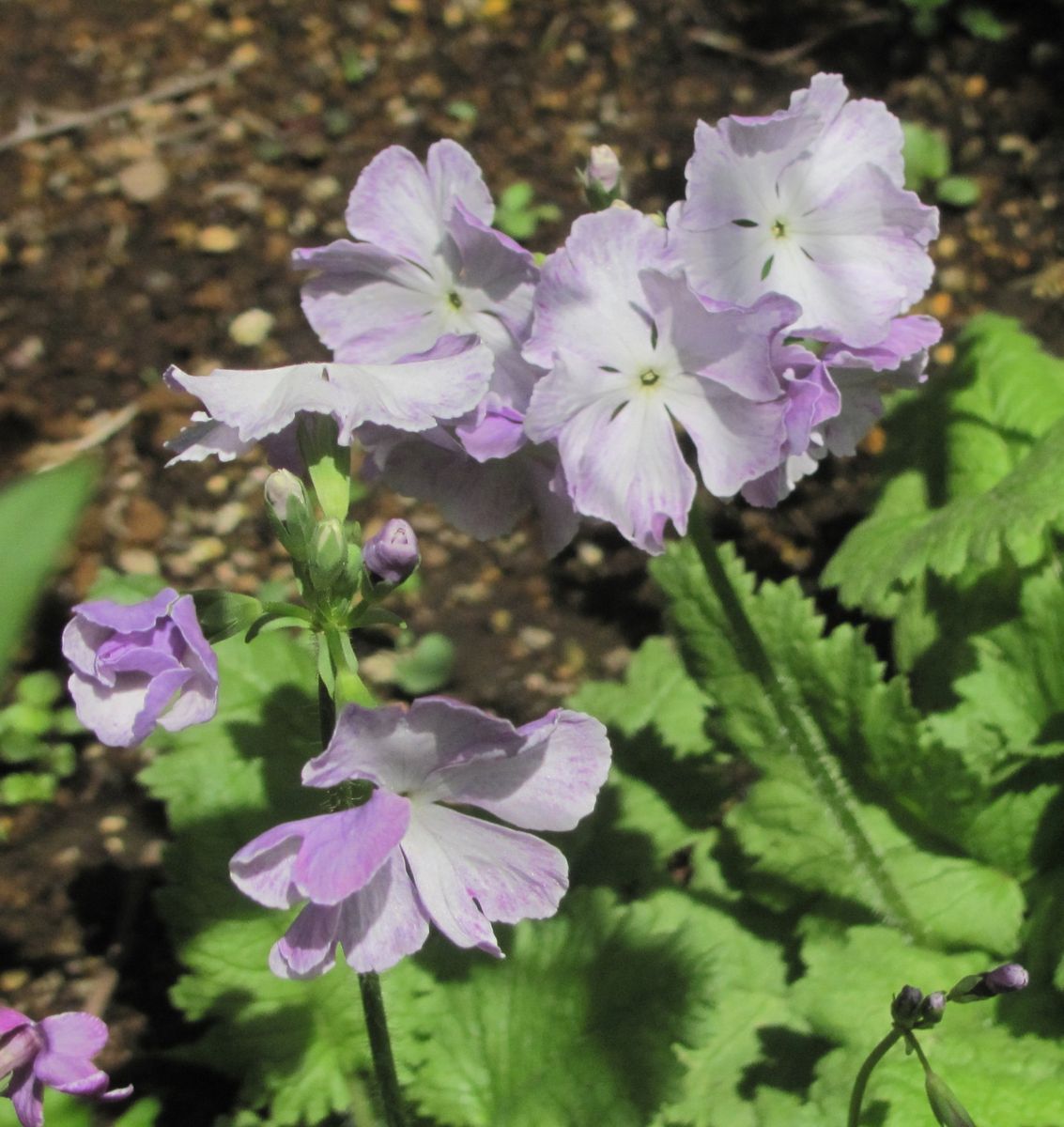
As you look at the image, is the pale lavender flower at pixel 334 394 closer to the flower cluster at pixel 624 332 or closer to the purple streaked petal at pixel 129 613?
the flower cluster at pixel 624 332

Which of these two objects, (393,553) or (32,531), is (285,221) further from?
(32,531)

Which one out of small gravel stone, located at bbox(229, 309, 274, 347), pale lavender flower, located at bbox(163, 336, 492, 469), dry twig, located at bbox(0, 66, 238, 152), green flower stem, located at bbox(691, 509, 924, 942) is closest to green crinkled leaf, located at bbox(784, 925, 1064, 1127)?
green flower stem, located at bbox(691, 509, 924, 942)

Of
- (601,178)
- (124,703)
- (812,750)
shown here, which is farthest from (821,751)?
(124,703)

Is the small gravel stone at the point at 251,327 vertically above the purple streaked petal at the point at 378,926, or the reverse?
the purple streaked petal at the point at 378,926

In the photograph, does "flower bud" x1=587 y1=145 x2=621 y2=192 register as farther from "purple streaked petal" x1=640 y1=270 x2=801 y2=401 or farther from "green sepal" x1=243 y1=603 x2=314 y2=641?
"green sepal" x1=243 y1=603 x2=314 y2=641

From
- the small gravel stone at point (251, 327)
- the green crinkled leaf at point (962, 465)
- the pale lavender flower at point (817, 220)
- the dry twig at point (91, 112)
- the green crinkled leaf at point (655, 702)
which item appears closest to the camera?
the pale lavender flower at point (817, 220)

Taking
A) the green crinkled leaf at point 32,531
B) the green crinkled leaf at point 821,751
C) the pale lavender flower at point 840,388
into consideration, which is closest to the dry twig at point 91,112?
the green crinkled leaf at point 821,751

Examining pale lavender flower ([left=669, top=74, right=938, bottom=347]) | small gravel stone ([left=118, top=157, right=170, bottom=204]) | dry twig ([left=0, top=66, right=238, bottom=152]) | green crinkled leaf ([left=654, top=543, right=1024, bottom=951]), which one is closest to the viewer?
pale lavender flower ([left=669, top=74, right=938, bottom=347])

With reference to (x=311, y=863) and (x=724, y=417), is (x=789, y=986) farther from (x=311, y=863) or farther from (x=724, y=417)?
(x=311, y=863)
